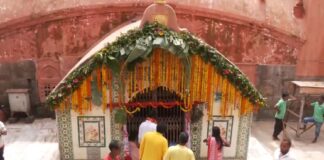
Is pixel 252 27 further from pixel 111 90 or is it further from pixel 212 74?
pixel 111 90

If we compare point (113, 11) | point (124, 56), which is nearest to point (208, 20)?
point (113, 11)

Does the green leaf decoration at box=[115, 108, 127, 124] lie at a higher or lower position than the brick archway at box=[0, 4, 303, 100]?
lower

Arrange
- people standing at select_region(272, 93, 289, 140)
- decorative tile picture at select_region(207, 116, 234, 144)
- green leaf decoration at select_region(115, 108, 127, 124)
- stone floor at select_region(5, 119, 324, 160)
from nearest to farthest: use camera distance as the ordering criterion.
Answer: green leaf decoration at select_region(115, 108, 127, 124), decorative tile picture at select_region(207, 116, 234, 144), stone floor at select_region(5, 119, 324, 160), people standing at select_region(272, 93, 289, 140)

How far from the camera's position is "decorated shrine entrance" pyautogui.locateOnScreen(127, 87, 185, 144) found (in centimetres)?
779

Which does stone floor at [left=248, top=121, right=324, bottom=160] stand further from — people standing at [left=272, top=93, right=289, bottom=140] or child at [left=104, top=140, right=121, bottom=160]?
child at [left=104, top=140, right=121, bottom=160]

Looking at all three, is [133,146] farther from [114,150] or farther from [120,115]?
[114,150]

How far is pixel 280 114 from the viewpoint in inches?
383

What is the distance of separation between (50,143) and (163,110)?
9.67ft

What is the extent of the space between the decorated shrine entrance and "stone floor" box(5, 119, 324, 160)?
175 centimetres

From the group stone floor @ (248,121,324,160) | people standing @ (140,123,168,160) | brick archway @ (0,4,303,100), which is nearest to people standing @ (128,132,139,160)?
people standing @ (140,123,168,160)

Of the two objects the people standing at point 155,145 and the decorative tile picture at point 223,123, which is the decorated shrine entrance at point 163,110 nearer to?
the decorative tile picture at point 223,123

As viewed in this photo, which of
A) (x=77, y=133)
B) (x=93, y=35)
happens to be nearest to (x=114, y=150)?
(x=77, y=133)

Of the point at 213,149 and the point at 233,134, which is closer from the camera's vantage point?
the point at 213,149

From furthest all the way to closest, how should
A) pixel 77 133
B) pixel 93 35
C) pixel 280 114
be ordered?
pixel 93 35
pixel 280 114
pixel 77 133
